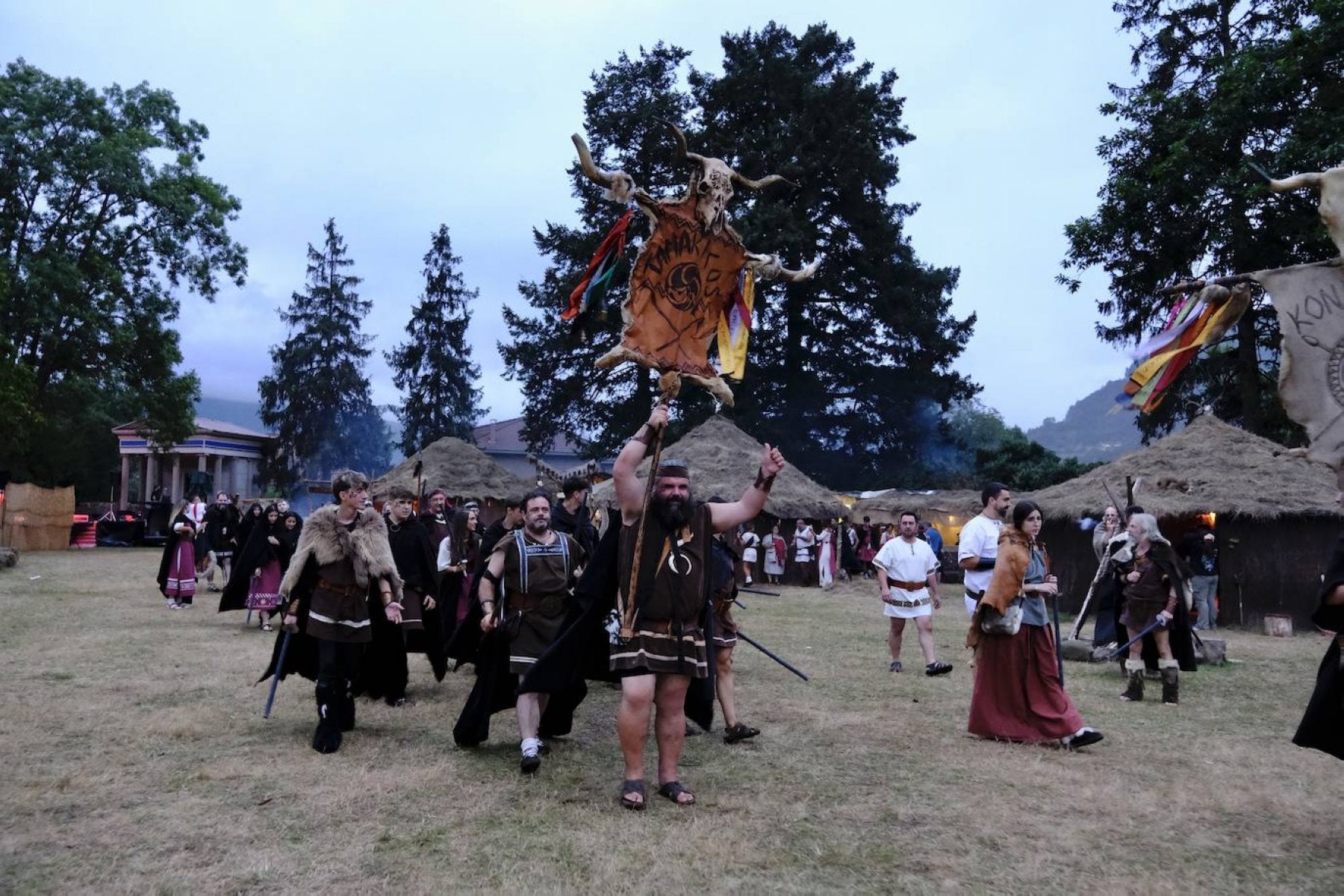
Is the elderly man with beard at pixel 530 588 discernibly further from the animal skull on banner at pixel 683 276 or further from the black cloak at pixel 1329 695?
the black cloak at pixel 1329 695

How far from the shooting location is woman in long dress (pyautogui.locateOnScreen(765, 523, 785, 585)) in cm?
2741

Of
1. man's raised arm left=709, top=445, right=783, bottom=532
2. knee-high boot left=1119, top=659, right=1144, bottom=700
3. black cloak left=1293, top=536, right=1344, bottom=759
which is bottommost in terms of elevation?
knee-high boot left=1119, top=659, right=1144, bottom=700

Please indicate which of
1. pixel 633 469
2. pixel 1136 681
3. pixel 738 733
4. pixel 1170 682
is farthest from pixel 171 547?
pixel 1170 682

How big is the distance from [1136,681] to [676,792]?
5.70 meters

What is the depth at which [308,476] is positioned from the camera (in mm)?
57281

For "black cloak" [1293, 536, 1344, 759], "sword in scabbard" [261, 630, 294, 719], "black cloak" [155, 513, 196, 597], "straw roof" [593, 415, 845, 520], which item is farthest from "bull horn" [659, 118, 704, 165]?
"straw roof" [593, 415, 845, 520]

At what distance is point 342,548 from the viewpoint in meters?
7.22

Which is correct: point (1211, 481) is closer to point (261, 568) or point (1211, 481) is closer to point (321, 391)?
point (261, 568)

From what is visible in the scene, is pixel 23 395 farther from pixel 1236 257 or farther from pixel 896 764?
pixel 1236 257

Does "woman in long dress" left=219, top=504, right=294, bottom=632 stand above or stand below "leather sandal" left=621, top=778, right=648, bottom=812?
above

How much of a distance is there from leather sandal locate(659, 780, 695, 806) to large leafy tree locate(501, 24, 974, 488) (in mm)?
31102

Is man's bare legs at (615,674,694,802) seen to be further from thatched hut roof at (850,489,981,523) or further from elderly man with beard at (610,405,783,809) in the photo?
thatched hut roof at (850,489,981,523)

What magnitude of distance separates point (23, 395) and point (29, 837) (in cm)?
3075

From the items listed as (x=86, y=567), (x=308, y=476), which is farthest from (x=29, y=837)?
(x=308, y=476)
